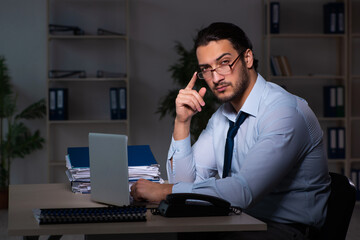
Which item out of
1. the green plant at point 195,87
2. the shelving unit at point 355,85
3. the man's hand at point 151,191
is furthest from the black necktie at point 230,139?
the shelving unit at point 355,85

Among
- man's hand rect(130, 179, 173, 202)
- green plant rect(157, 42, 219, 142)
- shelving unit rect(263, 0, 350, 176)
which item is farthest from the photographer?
shelving unit rect(263, 0, 350, 176)

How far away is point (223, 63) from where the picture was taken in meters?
1.99

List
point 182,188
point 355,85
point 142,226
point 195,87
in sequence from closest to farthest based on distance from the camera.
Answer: point 142,226 → point 182,188 → point 195,87 → point 355,85

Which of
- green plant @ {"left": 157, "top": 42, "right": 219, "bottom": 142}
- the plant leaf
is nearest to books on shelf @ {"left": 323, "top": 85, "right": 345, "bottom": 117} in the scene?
green plant @ {"left": 157, "top": 42, "right": 219, "bottom": 142}

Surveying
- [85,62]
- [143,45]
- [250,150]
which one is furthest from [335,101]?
[250,150]

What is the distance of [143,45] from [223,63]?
365cm

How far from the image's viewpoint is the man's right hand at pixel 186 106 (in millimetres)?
2098

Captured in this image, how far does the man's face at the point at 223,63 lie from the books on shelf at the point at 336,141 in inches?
145

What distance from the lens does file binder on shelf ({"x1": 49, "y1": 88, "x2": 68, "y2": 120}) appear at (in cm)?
513

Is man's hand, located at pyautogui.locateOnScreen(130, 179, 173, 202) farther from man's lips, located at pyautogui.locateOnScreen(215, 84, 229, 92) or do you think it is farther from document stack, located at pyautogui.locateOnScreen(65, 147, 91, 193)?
man's lips, located at pyautogui.locateOnScreen(215, 84, 229, 92)

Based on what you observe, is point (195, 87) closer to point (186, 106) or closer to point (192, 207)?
point (186, 106)

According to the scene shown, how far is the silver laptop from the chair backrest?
66cm

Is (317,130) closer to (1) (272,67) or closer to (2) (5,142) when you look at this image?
(1) (272,67)

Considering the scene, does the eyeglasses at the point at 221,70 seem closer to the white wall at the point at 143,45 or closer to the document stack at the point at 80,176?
the document stack at the point at 80,176
